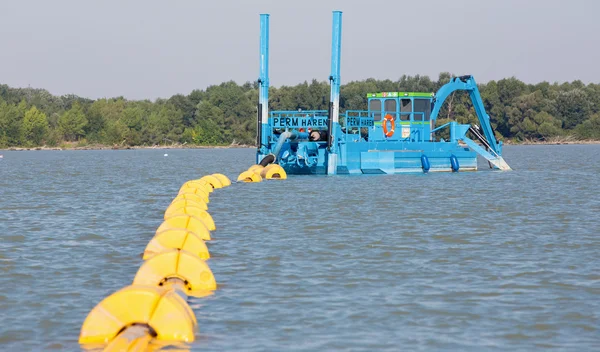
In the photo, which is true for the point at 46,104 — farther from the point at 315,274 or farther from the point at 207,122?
the point at 315,274

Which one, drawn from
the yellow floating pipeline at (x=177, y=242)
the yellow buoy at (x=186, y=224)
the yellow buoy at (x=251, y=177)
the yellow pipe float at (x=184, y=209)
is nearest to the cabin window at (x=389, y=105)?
the yellow buoy at (x=251, y=177)

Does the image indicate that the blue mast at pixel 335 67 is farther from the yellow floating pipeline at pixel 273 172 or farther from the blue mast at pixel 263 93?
the blue mast at pixel 263 93

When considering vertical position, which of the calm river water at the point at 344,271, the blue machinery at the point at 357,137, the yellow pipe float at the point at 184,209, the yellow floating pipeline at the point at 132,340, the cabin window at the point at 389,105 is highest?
the cabin window at the point at 389,105

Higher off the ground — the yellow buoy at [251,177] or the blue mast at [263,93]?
the blue mast at [263,93]

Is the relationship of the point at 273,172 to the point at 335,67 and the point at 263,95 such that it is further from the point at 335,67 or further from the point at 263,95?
the point at 335,67

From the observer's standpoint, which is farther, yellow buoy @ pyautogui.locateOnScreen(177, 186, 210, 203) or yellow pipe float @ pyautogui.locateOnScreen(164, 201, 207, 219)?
yellow buoy @ pyautogui.locateOnScreen(177, 186, 210, 203)

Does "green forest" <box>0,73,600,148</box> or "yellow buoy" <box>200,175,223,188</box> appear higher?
"green forest" <box>0,73,600,148</box>

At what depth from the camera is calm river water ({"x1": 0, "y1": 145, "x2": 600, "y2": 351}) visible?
1009 centimetres

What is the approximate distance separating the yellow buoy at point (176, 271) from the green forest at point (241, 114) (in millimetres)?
105518

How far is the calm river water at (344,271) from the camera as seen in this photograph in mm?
10094

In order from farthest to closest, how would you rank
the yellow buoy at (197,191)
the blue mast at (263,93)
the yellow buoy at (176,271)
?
1. the blue mast at (263,93)
2. the yellow buoy at (197,191)
3. the yellow buoy at (176,271)

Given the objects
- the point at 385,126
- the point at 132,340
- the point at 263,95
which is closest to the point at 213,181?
the point at 263,95

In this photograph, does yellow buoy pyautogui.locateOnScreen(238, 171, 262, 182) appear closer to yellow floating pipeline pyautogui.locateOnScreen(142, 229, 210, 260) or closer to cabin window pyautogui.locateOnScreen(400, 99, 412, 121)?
cabin window pyautogui.locateOnScreen(400, 99, 412, 121)

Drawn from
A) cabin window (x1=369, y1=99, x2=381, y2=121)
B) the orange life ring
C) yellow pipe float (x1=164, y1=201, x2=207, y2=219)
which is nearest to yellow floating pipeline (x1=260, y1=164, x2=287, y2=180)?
the orange life ring
